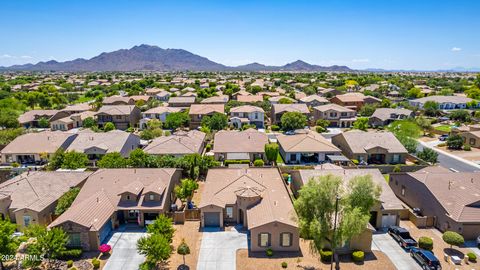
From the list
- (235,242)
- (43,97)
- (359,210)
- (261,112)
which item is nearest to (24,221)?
(235,242)

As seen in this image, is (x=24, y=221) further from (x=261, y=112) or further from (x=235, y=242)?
(x=261, y=112)

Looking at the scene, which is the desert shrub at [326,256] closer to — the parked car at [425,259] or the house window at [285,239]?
the house window at [285,239]

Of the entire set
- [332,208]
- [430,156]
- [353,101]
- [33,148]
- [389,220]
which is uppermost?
[353,101]

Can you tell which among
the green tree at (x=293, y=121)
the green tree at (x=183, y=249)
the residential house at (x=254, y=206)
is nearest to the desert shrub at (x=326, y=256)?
the residential house at (x=254, y=206)

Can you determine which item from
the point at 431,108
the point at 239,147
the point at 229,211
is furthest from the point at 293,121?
the point at 431,108

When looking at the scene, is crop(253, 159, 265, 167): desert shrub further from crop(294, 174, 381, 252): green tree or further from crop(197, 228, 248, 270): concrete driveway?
crop(294, 174, 381, 252): green tree

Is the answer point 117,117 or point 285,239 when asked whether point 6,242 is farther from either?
point 117,117

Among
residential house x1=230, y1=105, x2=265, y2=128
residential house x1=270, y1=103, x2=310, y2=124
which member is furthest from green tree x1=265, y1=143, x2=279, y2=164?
residential house x1=270, y1=103, x2=310, y2=124
